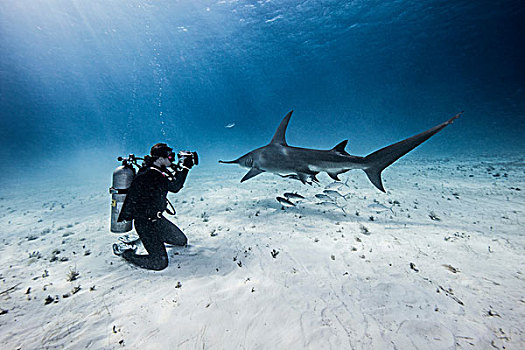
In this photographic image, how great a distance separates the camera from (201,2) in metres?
21.5

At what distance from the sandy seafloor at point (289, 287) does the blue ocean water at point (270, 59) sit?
86.2ft

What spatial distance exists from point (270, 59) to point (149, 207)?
137 ft

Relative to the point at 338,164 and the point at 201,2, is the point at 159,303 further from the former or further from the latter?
the point at 201,2

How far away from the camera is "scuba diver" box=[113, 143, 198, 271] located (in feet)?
10.1

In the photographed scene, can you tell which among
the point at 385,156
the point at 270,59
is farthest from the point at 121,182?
the point at 270,59

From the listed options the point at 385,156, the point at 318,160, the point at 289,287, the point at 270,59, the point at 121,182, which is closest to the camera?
the point at 289,287

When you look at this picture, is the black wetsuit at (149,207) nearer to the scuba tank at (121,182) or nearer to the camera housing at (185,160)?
the camera housing at (185,160)

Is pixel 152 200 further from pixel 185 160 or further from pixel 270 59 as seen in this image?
pixel 270 59

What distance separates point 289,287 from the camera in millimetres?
2656

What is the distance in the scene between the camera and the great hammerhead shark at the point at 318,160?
154 inches

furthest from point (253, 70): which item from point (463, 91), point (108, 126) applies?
point (108, 126)

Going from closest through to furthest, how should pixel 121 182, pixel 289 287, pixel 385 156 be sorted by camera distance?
1. pixel 289 287
2. pixel 121 182
3. pixel 385 156

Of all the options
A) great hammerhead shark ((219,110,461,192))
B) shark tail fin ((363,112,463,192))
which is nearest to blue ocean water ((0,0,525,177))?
great hammerhead shark ((219,110,461,192))

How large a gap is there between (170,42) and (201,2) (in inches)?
441
